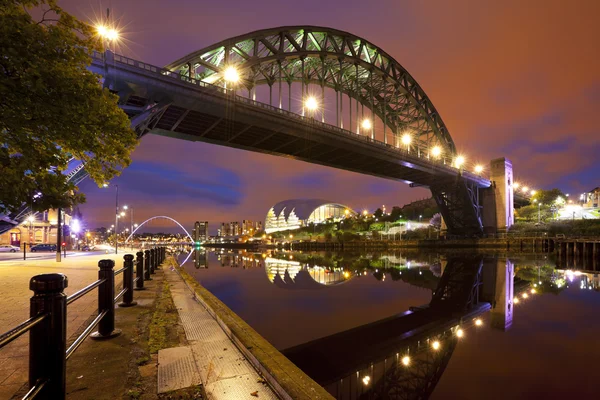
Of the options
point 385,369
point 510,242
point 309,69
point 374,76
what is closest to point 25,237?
point 309,69

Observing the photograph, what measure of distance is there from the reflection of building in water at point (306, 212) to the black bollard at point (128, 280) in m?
130

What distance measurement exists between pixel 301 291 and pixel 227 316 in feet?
28.6

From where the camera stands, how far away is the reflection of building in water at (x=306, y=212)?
465 feet

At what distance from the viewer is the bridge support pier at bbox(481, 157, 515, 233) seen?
6078 centimetres

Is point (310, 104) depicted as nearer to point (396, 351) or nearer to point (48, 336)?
point (396, 351)

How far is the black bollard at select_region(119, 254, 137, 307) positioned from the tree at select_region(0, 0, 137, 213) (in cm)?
220

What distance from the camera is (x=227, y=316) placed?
670 cm

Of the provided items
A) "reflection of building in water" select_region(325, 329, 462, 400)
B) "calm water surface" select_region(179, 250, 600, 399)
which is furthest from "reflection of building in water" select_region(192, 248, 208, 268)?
"reflection of building in water" select_region(325, 329, 462, 400)

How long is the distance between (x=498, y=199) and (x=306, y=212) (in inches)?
3469

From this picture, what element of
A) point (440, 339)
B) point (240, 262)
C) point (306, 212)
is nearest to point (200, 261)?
point (240, 262)

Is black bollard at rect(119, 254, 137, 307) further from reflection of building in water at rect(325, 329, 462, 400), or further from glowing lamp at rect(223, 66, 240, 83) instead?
glowing lamp at rect(223, 66, 240, 83)

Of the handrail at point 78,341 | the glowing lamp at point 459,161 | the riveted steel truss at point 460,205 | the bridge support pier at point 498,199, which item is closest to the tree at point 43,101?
the handrail at point 78,341

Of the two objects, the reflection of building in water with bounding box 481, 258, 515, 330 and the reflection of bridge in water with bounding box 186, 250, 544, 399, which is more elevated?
the reflection of bridge in water with bounding box 186, 250, 544, 399

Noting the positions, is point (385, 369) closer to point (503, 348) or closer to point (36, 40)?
point (503, 348)
